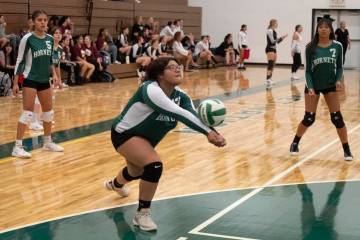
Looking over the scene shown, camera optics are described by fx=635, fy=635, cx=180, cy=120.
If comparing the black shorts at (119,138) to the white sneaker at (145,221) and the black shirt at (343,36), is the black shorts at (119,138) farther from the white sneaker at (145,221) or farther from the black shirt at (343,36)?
the black shirt at (343,36)

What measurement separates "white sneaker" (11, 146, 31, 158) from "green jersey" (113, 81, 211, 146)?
3.10 metres

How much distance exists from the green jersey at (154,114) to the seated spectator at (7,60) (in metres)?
10.5

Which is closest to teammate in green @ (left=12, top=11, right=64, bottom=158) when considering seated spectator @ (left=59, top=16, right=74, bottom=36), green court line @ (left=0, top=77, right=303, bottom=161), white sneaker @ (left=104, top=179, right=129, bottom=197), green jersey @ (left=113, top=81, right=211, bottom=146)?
green court line @ (left=0, top=77, right=303, bottom=161)

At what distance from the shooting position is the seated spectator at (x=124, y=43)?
20516 millimetres

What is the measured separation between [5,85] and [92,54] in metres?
4.12

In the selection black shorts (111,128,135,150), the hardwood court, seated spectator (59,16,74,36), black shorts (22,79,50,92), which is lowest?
the hardwood court

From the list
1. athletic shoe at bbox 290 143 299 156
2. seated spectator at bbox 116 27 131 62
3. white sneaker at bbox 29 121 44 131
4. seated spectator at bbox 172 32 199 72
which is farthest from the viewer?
seated spectator at bbox 172 32 199 72

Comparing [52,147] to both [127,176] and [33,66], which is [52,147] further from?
[127,176]

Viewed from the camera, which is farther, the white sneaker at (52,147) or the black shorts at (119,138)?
the white sneaker at (52,147)

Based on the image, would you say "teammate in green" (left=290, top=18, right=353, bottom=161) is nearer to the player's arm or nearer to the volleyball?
the volleyball

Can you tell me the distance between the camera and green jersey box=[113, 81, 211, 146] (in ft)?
16.2

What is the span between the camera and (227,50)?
1041 inches

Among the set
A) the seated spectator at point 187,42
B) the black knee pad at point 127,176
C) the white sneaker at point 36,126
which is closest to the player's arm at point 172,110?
the black knee pad at point 127,176

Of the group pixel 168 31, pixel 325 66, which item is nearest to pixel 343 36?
pixel 168 31
